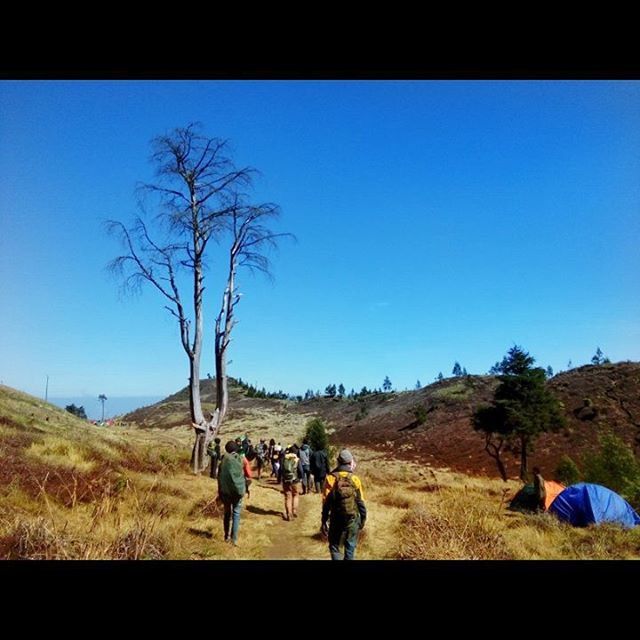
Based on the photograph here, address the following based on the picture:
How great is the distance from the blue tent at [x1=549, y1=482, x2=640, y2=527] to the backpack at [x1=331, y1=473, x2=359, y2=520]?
804 cm

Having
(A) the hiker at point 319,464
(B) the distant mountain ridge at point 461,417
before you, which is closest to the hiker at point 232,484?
(A) the hiker at point 319,464

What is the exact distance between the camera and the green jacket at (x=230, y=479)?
669 centimetres

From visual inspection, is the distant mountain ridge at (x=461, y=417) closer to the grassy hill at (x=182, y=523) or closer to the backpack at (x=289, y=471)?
the grassy hill at (x=182, y=523)

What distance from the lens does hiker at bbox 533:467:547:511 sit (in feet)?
37.7

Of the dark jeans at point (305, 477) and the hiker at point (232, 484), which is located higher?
the hiker at point (232, 484)

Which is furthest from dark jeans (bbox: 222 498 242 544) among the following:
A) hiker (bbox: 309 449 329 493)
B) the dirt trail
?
hiker (bbox: 309 449 329 493)

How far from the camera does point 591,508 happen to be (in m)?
10.3

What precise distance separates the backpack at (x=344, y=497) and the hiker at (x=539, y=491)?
27.1ft

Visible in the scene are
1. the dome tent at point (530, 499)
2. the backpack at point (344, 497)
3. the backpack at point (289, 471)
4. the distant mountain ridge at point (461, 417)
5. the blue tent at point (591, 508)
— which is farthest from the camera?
the distant mountain ridge at point (461, 417)
